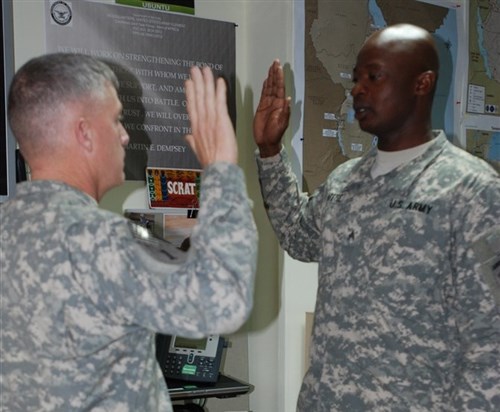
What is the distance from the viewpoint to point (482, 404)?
125 cm

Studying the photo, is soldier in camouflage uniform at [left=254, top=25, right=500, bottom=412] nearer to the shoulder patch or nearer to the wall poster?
the shoulder patch

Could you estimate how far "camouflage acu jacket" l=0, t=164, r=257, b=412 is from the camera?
0.94 m

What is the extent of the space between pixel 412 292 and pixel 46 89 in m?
0.87

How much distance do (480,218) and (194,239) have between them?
26.1 inches

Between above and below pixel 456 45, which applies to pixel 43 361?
below

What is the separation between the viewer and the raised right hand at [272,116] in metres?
1.64

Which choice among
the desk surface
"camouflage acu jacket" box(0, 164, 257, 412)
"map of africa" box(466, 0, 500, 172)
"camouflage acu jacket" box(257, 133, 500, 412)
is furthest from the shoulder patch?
"map of africa" box(466, 0, 500, 172)

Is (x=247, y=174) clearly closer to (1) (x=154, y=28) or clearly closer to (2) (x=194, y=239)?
(1) (x=154, y=28)

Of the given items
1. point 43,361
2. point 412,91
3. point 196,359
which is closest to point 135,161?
point 196,359

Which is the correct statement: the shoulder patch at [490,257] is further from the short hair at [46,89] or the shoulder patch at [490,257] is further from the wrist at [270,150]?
the short hair at [46,89]

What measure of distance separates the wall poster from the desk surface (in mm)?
763

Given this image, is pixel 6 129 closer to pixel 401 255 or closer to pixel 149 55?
pixel 149 55

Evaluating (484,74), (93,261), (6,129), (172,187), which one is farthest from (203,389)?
(484,74)

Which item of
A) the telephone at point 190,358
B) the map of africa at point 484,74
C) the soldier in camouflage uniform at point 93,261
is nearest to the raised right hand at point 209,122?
the soldier in camouflage uniform at point 93,261
